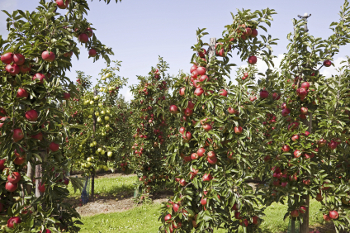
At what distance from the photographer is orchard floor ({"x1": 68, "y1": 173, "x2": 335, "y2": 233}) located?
655 cm

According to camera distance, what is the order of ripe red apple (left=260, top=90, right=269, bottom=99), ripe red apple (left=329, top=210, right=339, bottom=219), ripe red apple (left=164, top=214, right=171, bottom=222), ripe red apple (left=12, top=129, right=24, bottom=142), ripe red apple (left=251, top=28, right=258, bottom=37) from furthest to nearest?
ripe red apple (left=329, top=210, right=339, bottom=219), ripe red apple (left=260, top=90, right=269, bottom=99), ripe red apple (left=251, top=28, right=258, bottom=37), ripe red apple (left=164, top=214, right=171, bottom=222), ripe red apple (left=12, top=129, right=24, bottom=142)

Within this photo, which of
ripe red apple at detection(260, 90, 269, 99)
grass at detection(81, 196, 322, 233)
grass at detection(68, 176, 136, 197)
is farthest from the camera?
grass at detection(68, 176, 136, 197)

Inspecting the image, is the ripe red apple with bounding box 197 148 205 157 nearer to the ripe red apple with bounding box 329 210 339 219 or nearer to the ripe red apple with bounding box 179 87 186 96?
the ripe red apple with bounding box 179 87 186 96

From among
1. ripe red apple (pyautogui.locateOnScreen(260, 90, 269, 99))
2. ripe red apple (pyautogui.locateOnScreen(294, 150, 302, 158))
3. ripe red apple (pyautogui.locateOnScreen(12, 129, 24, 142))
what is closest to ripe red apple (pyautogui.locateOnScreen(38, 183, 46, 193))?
ripe red apple (pyautogui.locateOnScreen(12, 129, 24, 142))

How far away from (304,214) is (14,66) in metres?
5.11

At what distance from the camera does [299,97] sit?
4.66 metres

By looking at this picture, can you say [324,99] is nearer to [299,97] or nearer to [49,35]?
[299,97]

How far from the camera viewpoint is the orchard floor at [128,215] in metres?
6.55

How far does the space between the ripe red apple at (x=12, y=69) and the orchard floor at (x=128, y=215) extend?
3.86 meters

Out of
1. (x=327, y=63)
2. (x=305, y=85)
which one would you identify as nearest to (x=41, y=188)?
(x=305, y=85)

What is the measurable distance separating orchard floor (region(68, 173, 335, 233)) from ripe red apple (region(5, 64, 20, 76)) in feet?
12.7

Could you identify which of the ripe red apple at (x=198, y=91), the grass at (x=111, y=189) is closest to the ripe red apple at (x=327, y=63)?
the ripe red apple at (x=198, y=91)

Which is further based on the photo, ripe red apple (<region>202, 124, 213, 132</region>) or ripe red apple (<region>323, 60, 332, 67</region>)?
ripe red apple (<region>323, 60, 332, 67</region>)

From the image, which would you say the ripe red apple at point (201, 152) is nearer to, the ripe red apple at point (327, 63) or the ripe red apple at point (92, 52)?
the ripe red apple at point (92, 52)
